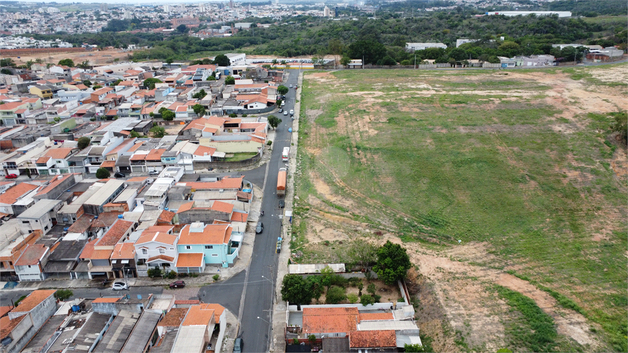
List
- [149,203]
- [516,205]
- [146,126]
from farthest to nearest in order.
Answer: [146,126] → [516,205] → [149,203]

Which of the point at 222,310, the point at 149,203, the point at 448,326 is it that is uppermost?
the point at 149,203

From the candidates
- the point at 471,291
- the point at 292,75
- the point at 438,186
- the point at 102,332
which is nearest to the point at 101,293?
the point at 102,332

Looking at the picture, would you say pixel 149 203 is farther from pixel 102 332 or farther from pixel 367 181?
pixel 367 181

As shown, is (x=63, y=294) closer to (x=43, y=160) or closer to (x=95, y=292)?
(x=95, y=292)

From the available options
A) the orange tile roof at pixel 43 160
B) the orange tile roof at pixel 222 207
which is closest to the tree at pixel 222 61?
the orange tile roof at pixel 43 160

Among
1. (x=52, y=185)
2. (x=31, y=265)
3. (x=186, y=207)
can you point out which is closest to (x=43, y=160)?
(x=52, y=185)

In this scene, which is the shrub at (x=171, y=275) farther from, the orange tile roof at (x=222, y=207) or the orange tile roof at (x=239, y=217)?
the orange tile roof at (x=239, y=217)
